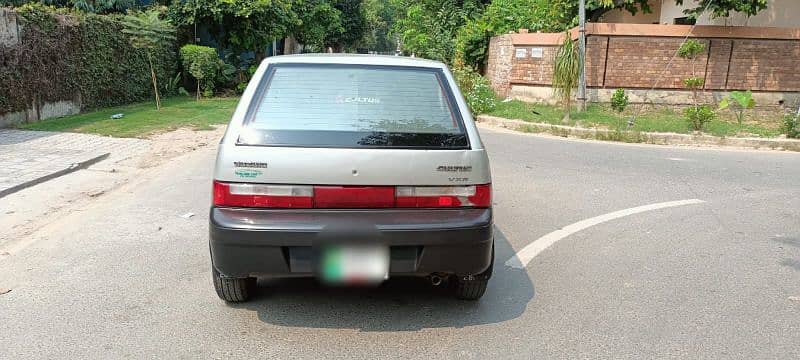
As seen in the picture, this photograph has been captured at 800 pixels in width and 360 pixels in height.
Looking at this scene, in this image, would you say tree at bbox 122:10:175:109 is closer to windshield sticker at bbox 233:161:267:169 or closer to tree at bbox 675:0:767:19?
windshield sticker at bbox 233:161:267:169

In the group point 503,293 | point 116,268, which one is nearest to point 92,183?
point 116,268

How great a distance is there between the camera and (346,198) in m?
3.45

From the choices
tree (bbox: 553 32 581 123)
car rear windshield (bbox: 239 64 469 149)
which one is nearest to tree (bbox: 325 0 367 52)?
tree (bbox: 553 32 581 123)

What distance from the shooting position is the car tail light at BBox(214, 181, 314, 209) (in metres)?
3.42

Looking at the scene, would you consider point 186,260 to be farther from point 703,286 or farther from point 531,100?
point 531,100

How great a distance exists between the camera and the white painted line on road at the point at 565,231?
495 cm

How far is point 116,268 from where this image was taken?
4.63 meters

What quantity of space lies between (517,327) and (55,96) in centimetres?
1240

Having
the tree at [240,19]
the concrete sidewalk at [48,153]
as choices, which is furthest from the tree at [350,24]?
the concrete sidewalk at [48,153]

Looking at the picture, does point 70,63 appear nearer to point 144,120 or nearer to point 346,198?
Result: point 144,120

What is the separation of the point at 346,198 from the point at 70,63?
12.3 m

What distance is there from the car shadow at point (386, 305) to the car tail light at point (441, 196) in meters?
0.76

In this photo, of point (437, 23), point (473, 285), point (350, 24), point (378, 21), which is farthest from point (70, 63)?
point (378, 21)

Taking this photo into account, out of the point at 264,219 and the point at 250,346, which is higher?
the point at 264,219
